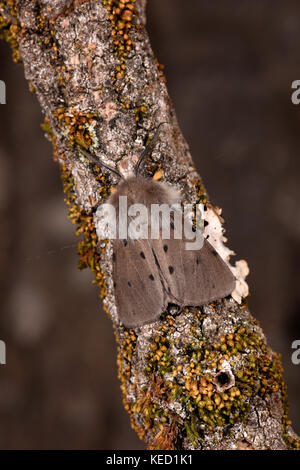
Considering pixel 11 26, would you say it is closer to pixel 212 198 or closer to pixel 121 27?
pixel 121 27

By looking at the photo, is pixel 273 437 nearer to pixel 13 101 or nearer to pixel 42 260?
pixel 42 260

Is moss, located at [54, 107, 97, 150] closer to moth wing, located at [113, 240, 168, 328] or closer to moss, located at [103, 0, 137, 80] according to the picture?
moss, located at [103, 0, 137, 80]

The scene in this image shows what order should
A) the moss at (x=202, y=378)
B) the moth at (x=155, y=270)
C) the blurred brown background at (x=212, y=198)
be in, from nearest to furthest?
the moss at (x=202, y=378) < the moth at (x=155, y=270) < the blurred brown background at (x=212, y=198)

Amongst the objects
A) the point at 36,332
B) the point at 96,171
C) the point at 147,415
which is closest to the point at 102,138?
the point at 96,171

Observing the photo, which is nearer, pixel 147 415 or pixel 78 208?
pixel 147 415

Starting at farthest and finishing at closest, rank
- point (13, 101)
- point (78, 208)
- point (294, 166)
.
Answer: point (13, 101)
point (294, 166)
point (78, 208)

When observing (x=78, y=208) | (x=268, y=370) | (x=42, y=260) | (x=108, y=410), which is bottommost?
(x=108, y=410)

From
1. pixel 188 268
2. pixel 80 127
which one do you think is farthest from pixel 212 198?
pixel 80 127

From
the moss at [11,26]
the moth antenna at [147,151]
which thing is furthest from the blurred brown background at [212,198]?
the moth antenna at [147,151]

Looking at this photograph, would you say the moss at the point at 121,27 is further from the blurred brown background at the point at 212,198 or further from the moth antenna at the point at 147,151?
the blurred brown background at the point at 212,198
